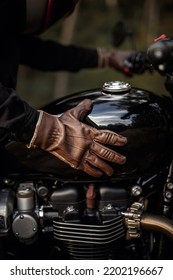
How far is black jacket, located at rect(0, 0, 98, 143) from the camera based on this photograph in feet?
5.85

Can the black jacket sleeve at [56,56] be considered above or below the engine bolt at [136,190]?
above

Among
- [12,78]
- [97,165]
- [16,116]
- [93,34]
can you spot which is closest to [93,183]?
[97,165]

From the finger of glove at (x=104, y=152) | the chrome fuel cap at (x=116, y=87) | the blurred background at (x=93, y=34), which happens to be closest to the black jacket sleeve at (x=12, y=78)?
the finger of glove at (x=104, y=152)

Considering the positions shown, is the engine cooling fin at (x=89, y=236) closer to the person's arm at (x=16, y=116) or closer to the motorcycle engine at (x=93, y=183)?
the motorcycle engine at (x=93, y=183)

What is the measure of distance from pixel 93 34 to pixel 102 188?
12.6 ft

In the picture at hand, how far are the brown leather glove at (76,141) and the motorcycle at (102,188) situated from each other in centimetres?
7

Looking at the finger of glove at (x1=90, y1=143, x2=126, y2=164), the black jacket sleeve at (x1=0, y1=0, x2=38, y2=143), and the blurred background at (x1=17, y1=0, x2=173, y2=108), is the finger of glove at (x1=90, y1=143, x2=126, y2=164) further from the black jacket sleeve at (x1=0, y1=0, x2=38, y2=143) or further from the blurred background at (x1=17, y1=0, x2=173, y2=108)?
the blurred background at (x1=17, y1=0, x2=173, y2=108)

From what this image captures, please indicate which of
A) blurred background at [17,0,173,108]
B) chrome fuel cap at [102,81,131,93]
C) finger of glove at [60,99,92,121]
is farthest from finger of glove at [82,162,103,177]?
blurred background at [17,0,173,108]

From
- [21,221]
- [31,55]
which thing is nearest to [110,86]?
[21,221]

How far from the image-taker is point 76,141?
182 centimetres

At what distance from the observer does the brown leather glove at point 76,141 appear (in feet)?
5.93

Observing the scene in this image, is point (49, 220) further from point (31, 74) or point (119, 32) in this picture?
point (31, 74)

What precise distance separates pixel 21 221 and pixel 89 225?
0.83 ft

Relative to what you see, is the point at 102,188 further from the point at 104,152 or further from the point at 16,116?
the point at 16,116
